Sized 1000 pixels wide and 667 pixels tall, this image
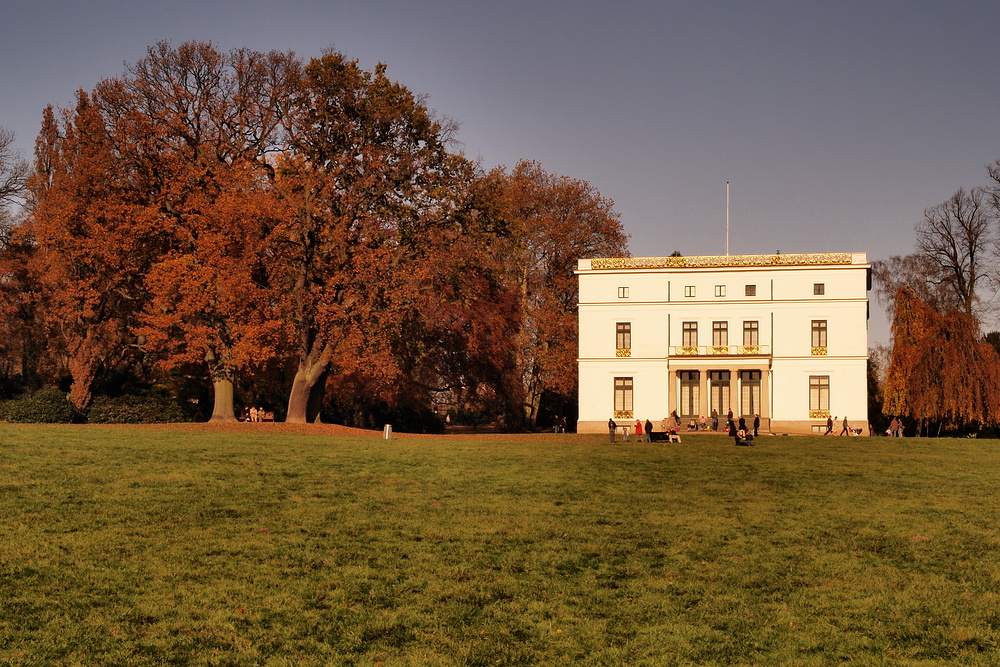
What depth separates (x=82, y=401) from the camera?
156 feet

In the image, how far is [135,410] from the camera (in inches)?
1865

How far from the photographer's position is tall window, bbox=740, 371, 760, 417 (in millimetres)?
66312

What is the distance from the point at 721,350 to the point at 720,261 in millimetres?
6077

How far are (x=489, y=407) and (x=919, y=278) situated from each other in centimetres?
3460

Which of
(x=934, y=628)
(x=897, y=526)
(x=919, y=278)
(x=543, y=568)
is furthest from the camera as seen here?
(x=919, y=278)

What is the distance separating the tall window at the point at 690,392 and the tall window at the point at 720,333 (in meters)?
2.50

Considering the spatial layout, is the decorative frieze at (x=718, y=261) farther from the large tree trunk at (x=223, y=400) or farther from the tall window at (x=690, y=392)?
the large tree trunk at (x=223, y=400)

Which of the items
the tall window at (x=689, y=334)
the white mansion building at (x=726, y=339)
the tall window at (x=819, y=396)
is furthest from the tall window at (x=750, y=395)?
the tall window at (x=689, y=334)

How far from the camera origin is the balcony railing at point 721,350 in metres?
66.1

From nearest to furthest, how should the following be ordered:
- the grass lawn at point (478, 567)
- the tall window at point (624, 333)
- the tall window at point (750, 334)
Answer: the grass lawn at point (478, 567), the tall window at point (750, 334), the tall window at point (624, 333)

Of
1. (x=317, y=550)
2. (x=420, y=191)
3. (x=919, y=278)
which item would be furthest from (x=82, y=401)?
(x=919, y=278)

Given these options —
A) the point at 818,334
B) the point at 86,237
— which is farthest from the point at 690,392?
the point at 86,237

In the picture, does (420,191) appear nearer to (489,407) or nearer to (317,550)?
(489,407)

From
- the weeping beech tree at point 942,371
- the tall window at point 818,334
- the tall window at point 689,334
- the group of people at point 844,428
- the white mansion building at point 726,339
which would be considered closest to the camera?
the weeping beech tree at point 942,371
